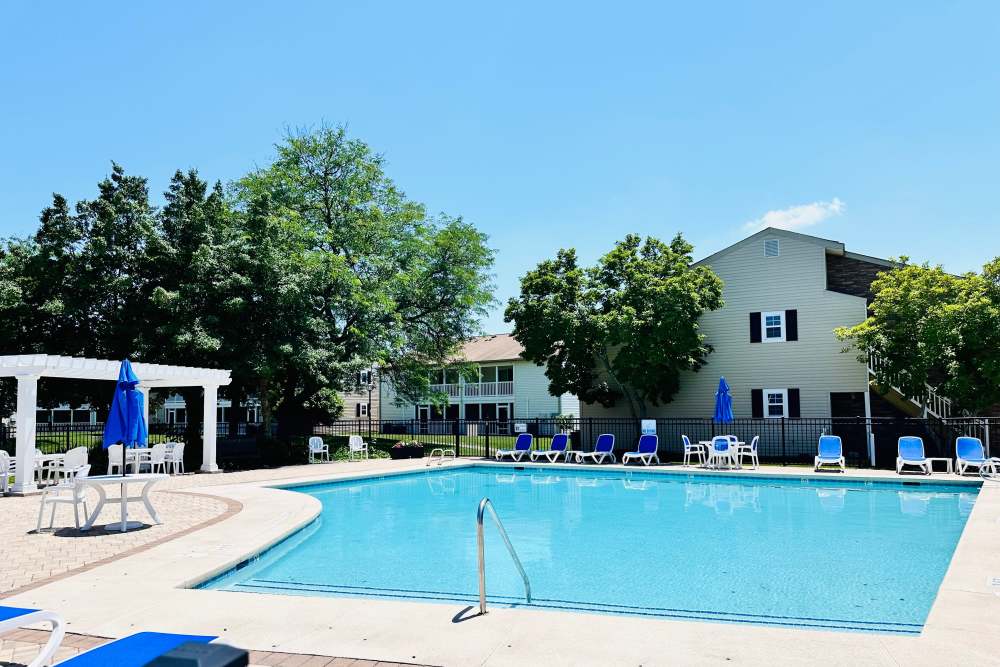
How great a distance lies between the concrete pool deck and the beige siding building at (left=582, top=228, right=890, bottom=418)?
57.4ft

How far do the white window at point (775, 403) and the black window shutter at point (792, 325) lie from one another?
1.91m

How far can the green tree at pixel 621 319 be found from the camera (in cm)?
2284

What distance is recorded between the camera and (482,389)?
142 ft

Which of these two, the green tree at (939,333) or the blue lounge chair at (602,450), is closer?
the green tree at (939,333)

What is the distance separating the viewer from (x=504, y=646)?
461 cm

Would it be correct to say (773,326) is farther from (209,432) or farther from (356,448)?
(209,432)

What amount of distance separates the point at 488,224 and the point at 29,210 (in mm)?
17903

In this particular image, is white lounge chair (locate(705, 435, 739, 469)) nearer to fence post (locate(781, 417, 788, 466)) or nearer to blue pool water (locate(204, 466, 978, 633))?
fence post (locate(781, 417, 788, 466))

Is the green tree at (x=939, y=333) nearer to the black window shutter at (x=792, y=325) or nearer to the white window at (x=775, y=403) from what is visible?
the black window shutter at (x=792, y=325)

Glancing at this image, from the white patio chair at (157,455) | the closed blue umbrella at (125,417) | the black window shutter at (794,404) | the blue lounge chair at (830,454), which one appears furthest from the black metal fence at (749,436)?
the closed blue umbrella at (125,417)

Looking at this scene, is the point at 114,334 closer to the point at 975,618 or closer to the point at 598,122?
the point at 598,122

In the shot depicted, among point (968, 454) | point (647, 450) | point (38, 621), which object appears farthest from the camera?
point (647, 450)

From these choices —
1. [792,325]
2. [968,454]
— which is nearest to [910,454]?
[968,454]

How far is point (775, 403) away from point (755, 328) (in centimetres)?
273
